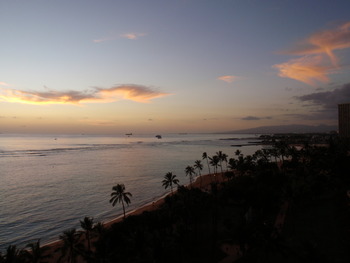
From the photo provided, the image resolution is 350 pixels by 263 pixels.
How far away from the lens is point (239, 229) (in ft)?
88.4

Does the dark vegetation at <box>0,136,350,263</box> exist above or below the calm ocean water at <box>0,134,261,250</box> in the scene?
above

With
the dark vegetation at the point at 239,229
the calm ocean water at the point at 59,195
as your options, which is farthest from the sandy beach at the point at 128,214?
the calm ocean water at the point at 59,195

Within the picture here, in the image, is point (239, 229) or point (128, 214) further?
point (128, 214)

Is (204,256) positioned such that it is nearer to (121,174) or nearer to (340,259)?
(340,259)

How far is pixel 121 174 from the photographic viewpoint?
111 m

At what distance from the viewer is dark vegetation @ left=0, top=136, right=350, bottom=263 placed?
26.4 metres

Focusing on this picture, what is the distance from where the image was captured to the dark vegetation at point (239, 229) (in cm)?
2636

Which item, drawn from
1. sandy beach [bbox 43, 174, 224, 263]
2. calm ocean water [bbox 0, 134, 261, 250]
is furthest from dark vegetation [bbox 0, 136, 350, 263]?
calm ocean water [bbox 0, 134, 261, 250]

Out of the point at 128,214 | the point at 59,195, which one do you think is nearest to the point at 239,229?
the point at 128,214

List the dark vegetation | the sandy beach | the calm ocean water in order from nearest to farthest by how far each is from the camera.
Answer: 1. the dark vegetation
2. the sandy beach
3. the calm ocean water

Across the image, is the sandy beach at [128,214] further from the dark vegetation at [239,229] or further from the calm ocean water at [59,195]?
the calm ocean water at [59,195]

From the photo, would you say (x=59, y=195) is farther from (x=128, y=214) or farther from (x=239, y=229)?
(x=239, y=229)

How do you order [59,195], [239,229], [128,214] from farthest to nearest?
[59,195], [128,214], [239,229]

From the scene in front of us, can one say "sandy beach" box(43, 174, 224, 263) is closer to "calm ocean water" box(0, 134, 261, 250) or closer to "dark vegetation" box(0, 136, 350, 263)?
"dark vegetation" box(0, 136, 350, 263)
